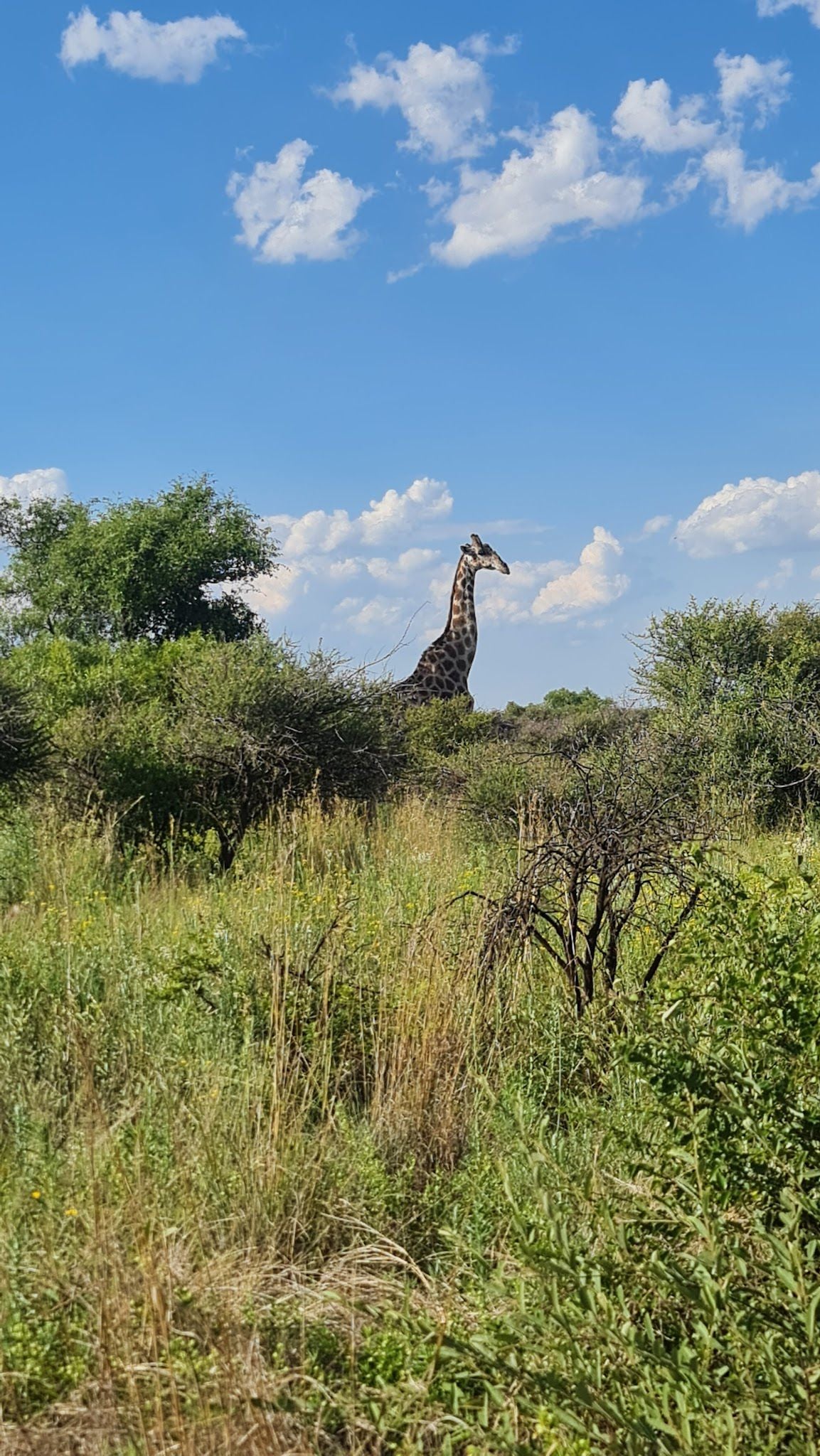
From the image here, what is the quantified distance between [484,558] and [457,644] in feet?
7.05

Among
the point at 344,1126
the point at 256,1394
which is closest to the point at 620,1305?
the point at 256,1394

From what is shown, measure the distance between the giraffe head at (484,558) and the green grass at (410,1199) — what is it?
1867 cm

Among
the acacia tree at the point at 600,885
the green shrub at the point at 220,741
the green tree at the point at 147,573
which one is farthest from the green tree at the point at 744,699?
the green tree at the point at 147,573

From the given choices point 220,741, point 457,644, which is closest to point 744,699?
point 220,741

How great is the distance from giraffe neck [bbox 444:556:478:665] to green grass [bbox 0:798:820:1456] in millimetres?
17449

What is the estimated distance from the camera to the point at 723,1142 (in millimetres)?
3000

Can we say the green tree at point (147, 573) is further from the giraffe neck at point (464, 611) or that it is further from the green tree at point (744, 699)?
the green tree at point (744, 699)

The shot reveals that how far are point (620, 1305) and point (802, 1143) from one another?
644mm

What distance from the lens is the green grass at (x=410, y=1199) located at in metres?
2.49

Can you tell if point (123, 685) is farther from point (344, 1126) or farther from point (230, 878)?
point (344, 1126)

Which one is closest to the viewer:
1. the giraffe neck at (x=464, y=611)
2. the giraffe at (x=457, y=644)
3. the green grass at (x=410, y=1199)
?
the green grass at (x=410, y=1199)

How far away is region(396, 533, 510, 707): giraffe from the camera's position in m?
22.1

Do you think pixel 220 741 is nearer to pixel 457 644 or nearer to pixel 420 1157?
pixel 420 1157

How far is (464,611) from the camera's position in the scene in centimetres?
2353
